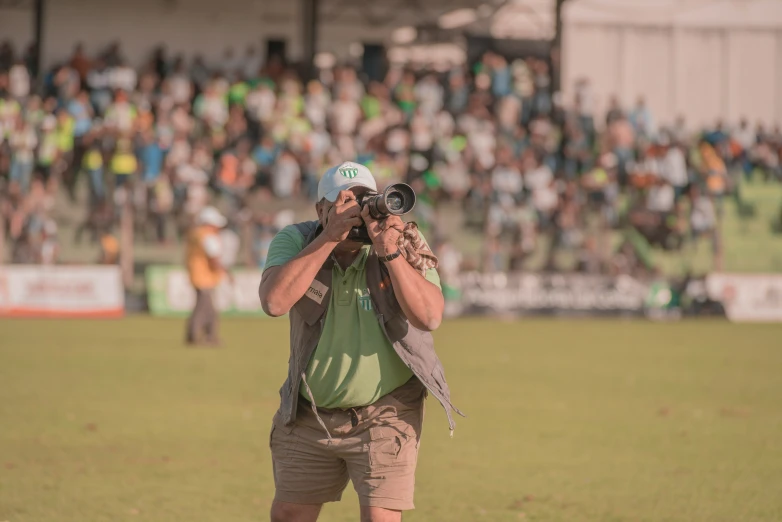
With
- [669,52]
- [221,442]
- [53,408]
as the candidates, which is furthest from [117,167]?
[669,52]

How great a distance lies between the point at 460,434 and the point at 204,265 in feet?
28.0

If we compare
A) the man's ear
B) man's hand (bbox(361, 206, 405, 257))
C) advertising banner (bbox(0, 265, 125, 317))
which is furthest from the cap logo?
advertising banner (bbox(0, 265, 125, 317))

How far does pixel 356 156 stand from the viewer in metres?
29.1

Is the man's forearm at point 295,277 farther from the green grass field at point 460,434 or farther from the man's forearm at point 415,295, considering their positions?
the green grass field at point 460,434

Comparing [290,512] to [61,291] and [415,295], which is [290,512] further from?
[61,291]

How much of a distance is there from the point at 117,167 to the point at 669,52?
21439 mm

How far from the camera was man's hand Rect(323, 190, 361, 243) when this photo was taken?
4891 millimetres

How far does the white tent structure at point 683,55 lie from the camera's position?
4022 centimetres

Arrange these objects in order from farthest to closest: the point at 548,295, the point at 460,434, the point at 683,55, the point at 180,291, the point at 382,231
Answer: the point at 683,55
the point at 548,295
the point at 180,291
the point at 460,434
the point at 382,231

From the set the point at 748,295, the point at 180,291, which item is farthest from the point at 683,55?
the point at 180,291

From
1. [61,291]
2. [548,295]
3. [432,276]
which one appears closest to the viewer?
[432,276]

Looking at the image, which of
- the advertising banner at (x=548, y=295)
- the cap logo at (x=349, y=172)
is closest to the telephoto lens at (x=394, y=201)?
the cap logo at (x=349, y=172)

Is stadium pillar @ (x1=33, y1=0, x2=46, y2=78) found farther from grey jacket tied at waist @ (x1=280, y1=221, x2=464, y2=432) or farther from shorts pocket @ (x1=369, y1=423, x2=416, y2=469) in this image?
shorts pocket @ (x1=369, y1=423, x2=416, y2=469)

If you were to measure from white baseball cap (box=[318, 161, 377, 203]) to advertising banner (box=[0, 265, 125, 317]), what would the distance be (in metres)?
21.3
